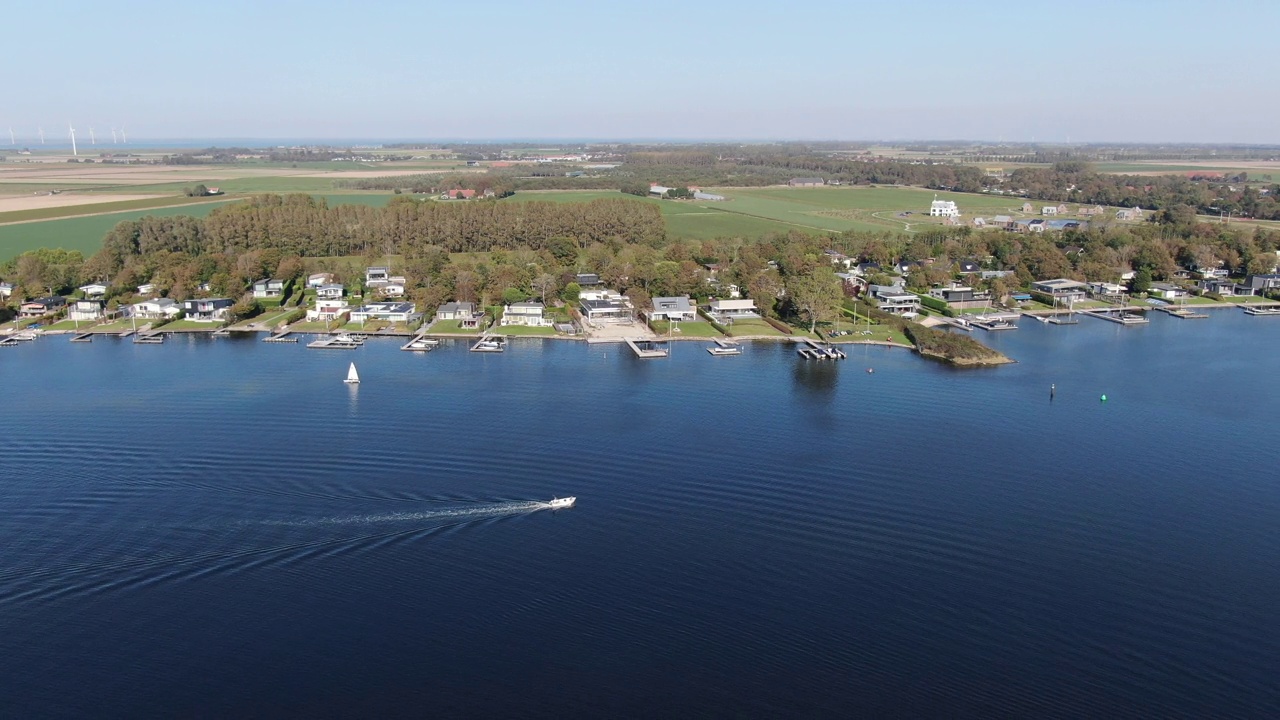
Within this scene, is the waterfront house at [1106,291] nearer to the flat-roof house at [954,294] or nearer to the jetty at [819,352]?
the flat-roof house at [954,294]

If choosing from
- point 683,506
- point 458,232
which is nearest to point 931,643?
point 683,506

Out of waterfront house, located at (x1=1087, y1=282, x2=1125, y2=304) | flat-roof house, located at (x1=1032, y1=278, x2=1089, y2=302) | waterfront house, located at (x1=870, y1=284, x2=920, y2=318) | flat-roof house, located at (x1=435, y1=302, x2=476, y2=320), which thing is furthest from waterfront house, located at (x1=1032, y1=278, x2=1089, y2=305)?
flat-roof house, located at (x1=435, y1=302, x2=476, y2=320)

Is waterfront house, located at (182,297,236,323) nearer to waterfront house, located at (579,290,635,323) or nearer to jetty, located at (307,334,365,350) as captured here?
jetty, located at (307,334,365,350)

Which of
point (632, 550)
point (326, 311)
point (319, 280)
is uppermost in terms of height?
point (319, 280)

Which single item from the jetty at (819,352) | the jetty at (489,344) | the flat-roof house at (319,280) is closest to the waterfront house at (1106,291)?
the jetty at (819,352)

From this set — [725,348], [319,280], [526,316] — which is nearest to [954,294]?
[725,348]

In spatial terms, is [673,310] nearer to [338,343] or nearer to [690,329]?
[690,329]

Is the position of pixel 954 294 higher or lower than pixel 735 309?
higher

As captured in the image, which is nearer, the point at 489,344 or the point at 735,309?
the point at 489,344
